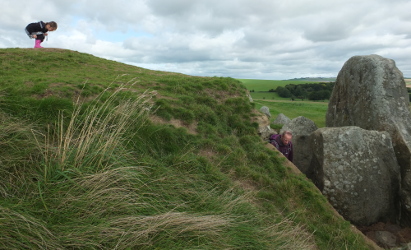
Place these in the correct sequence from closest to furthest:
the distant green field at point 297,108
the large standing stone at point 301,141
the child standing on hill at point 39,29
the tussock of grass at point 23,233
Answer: the tussock of grass at point 23,233, the large standing stone at point 301,141, the child standing on hill at point 39,29, the distant green field at point 297,108

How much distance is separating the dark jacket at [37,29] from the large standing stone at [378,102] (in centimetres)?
1676

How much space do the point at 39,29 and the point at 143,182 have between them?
17.2 metres

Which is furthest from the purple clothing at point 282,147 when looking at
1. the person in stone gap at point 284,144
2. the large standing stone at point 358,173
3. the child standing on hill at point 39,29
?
the child standing on hill at point 39,29

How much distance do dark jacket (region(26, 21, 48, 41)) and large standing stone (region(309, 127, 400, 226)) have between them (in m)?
16.8

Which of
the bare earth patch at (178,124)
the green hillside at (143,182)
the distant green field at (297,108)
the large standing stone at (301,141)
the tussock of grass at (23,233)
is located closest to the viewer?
the tussock of grass at (23,233)

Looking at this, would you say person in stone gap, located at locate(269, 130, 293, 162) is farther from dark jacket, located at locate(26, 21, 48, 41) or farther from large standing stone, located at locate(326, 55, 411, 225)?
dark jacket, located at locate(26, 21, 48, 41)

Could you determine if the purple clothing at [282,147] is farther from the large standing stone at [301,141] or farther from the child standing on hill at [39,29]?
the child standing on hill at [39,29]

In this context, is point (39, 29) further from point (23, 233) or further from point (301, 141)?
point (23, 233)

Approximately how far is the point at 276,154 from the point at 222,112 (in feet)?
8.47

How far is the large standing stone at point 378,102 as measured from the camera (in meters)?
9.98

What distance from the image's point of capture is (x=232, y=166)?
809 cm

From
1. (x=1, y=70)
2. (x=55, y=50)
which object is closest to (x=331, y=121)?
(x=1, y=70)

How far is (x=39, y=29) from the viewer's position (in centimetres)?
1798

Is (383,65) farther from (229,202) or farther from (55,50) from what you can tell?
(55,50)
